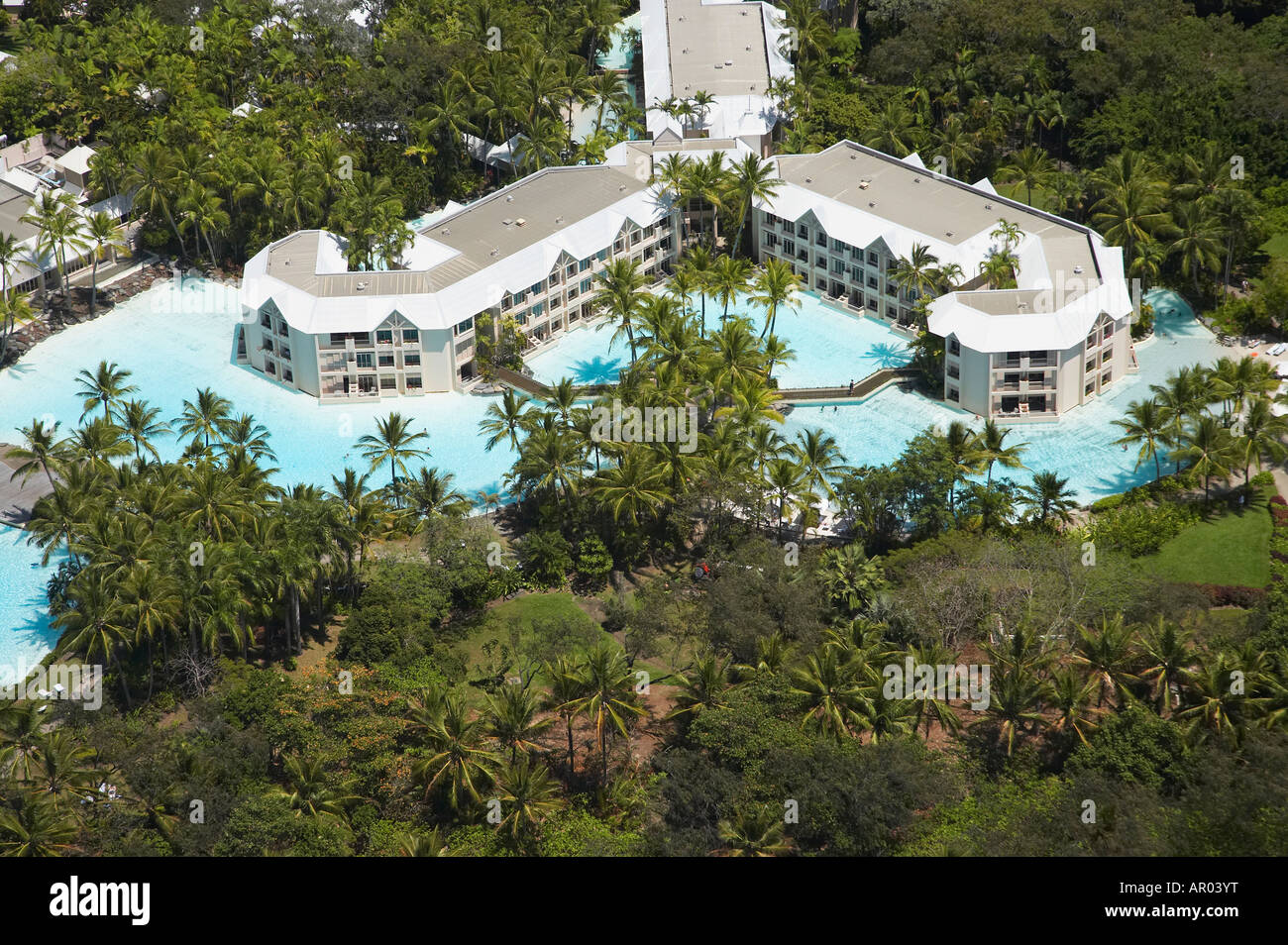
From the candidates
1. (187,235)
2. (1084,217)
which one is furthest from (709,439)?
(187,235)

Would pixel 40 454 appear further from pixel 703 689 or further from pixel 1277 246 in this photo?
pixel 1277 246

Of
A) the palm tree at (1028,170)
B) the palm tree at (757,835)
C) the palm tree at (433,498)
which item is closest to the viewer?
the palm tree at (757,835)

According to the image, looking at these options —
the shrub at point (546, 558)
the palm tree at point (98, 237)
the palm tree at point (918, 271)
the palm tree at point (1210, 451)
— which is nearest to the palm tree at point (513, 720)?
the shrub at point (546, 558)

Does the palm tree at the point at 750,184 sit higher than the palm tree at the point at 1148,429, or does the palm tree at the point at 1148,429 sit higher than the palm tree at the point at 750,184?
the palm tree at the point at 750,184

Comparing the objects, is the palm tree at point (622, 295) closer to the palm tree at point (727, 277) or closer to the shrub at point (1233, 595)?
the palm tree at point (727, 277)

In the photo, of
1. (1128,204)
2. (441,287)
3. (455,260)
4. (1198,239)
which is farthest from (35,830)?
(1198,239)

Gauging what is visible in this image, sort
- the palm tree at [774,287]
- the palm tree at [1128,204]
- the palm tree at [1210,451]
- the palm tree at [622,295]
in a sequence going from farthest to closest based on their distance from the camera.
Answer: the palm tree at [1128,204] < the palm tree at [774,287] < the palm tree at [622,295] < the palm tree at [1210,451]

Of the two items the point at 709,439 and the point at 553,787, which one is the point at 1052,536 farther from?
the point at 553,787
